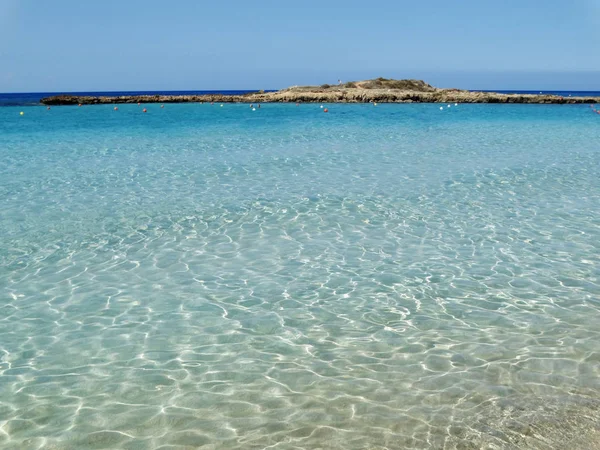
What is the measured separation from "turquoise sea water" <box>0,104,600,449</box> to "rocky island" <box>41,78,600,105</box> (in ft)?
182

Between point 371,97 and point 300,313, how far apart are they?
63405 millimetres

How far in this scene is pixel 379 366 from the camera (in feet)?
18.1

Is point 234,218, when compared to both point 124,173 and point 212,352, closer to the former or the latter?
point 212,352

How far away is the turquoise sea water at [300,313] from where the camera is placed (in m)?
4.62

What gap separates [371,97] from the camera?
6744cm

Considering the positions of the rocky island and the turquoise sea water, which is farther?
the rocky island

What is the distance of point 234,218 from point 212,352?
5427mm

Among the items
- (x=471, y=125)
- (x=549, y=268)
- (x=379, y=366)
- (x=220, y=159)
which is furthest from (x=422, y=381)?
(x=471, y=125)

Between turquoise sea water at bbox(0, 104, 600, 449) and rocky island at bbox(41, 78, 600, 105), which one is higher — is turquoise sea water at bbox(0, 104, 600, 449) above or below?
below

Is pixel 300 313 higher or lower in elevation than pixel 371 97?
lower

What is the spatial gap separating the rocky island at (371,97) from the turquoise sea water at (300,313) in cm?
5548

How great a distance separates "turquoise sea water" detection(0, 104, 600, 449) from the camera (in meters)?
4.62

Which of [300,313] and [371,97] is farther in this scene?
[371,97]

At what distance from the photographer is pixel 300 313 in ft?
22.2
